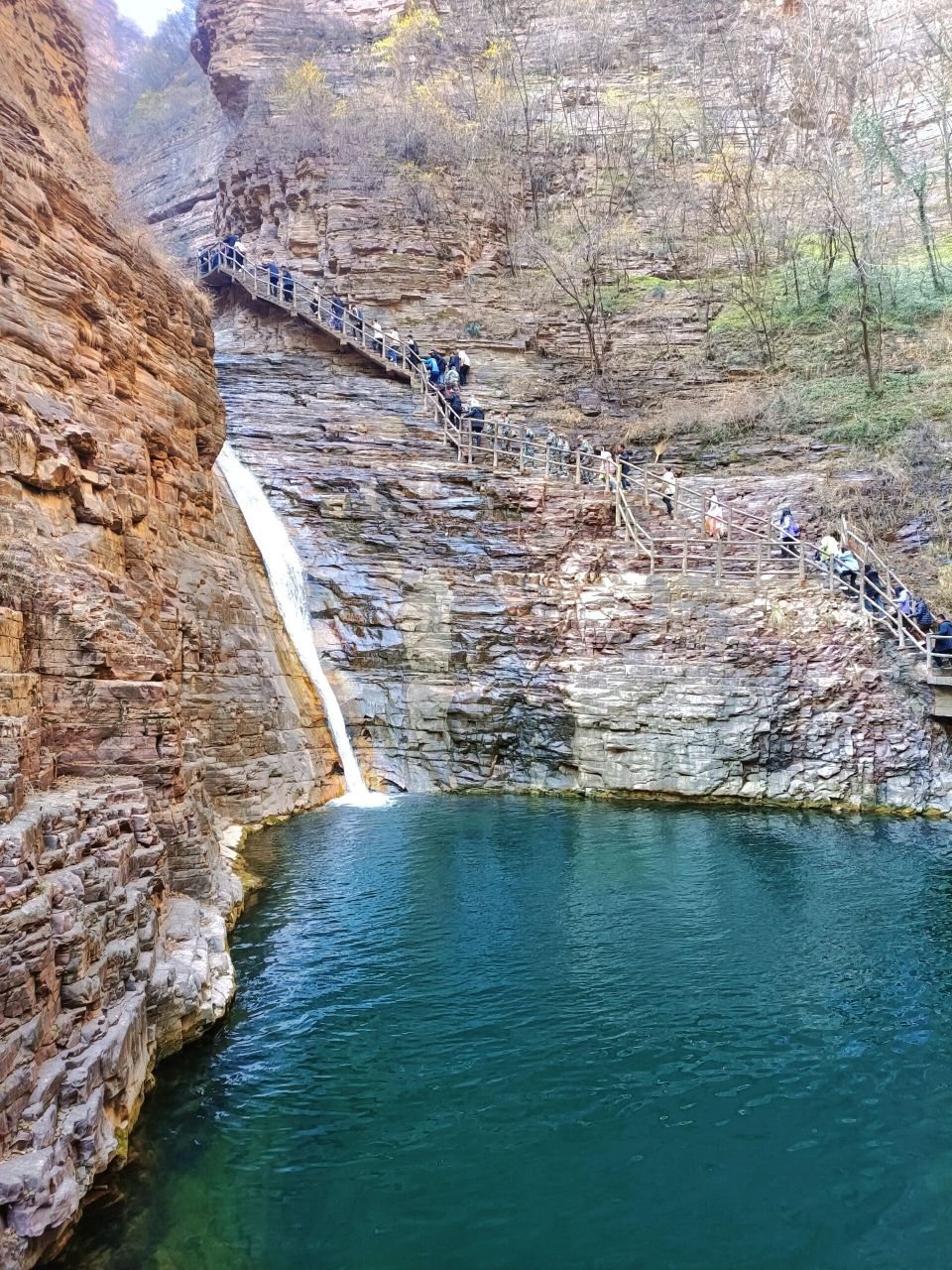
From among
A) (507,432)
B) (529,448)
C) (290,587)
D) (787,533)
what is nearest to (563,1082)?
(290,587)

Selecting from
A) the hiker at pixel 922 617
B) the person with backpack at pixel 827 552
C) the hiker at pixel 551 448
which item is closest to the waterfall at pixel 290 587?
the hiker at pixel 551 448

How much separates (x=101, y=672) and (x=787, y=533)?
16.9 metres

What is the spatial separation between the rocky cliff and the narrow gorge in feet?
0.21

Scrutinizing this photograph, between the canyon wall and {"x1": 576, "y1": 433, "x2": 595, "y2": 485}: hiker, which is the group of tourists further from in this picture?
{"x1": 576, "y1": 433, "x2": 595, "y2": 485}: hiker

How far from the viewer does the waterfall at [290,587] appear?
1997cm

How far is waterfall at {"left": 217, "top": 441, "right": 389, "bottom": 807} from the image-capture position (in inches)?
786

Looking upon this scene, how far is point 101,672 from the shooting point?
9719 mm

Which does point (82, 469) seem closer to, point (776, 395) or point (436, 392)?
point (436, 392)

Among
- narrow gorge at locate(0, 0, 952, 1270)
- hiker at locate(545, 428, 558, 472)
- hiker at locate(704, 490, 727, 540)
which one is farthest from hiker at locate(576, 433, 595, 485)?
hiker at locate(704, 490, 727, 540)

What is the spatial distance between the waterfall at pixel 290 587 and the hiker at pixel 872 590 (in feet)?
40.0

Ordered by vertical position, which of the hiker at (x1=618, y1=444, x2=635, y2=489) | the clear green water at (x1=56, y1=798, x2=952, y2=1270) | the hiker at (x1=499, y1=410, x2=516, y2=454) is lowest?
the clear green water at (x1=56, y1=798, x2=952, y2=1270)

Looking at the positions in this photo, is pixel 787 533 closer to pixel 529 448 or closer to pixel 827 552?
pixel 827 552

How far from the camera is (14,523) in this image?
10.5 metres

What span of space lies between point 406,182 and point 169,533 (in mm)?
26340
